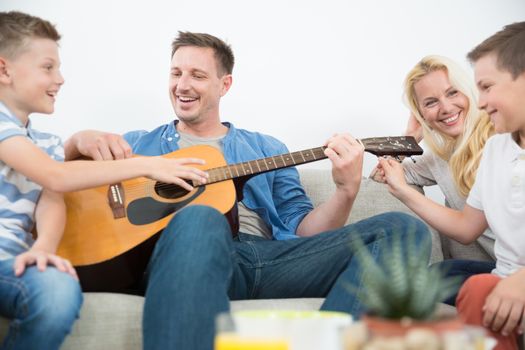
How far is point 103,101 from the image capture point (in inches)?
97.7

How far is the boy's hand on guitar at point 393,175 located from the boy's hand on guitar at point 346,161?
0.15 meters

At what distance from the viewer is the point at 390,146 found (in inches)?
76.0

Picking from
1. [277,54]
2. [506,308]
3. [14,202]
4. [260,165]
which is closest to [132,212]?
[14,202]

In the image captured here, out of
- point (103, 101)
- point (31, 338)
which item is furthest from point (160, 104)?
point (31, 338)

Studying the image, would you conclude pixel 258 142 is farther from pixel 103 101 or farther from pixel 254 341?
pixel 254 341

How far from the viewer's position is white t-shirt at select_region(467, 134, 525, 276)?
5.16ft

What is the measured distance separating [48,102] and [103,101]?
0.87m

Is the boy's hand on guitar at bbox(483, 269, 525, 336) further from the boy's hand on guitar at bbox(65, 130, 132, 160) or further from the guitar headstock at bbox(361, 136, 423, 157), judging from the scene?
the boy's hand on guitar at bbox(65, 130, 132, 160)

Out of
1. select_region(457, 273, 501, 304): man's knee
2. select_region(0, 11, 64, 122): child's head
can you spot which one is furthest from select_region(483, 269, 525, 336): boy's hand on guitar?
select_region(0, 11, 64, 122): child's head

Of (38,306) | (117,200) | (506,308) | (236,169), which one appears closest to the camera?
(38,306)

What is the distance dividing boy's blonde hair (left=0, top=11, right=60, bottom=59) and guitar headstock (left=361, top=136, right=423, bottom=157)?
101 centimetres

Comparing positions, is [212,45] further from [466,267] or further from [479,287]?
[479,287]

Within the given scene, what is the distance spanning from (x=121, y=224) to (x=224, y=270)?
50cm

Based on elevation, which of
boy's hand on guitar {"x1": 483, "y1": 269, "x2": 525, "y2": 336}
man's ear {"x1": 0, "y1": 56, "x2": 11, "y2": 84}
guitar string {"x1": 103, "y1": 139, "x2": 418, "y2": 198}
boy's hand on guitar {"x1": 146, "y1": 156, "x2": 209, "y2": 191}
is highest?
man's ear {"x1": 0, "y1": 56, "x2": 11, "y2": 84}
